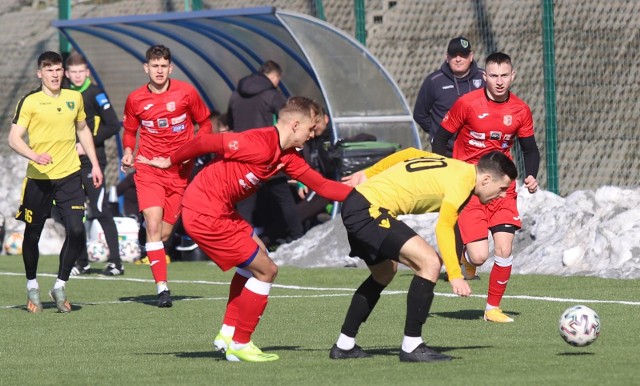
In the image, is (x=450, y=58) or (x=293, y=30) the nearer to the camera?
(x=450, y=58)

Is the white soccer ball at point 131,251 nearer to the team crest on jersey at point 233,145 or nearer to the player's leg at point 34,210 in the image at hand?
the player's leg at point 34,210

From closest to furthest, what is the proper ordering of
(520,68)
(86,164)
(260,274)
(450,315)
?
(260,274) < (450,315) < (86,164) < (520,68)

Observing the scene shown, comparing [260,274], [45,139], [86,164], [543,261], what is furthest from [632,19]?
[260,274]

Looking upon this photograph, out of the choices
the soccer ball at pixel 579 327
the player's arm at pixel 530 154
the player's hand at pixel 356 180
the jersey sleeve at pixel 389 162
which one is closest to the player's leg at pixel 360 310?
the player's hand at pixel 356 180

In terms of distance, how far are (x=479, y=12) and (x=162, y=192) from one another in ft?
24.8

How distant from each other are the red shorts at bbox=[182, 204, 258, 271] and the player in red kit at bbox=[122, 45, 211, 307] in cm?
370

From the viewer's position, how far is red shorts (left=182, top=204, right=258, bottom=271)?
27.2ft

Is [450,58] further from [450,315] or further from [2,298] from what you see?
[2,298]

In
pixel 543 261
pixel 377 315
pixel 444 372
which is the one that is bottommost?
pixel 543 261

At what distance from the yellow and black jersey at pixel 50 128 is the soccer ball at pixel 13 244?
8212 millimetres

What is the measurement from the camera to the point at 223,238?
8.30 metres

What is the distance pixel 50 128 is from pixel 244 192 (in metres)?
3.68

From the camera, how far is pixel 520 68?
18859 millimetres

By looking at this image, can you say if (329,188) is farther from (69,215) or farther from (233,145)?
(69,215)
